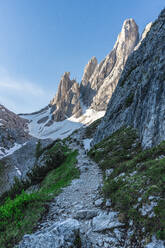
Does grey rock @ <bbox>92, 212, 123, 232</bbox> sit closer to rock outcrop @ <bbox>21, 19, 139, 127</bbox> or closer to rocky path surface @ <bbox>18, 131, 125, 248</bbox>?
rocky path surface @ <bbox>18, 131, 125, 248</bbox>

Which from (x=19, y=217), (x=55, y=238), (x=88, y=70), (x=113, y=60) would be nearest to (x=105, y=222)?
(x=55, y=238)

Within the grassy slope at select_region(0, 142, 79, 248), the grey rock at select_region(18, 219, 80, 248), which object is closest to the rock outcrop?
the grassy slope at select_region(0, 142, 79, 248)

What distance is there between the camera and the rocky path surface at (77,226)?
367 cm

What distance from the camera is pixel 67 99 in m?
163

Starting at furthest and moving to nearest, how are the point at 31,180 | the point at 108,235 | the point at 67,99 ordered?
the point at 67,99, the point at 31,180, the point at 108,235

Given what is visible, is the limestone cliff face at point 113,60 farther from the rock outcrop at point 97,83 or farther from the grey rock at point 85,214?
the grey rock at point 85,214

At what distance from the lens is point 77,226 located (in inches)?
162

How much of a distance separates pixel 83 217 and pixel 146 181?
11.1 ft

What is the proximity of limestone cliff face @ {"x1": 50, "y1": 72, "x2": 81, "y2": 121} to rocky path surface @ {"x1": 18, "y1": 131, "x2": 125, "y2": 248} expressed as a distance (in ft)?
429

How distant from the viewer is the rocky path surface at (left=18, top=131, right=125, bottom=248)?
144 inches

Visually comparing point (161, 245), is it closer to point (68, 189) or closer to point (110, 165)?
point (68, 189)

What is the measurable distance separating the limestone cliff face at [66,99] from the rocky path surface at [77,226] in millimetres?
130690

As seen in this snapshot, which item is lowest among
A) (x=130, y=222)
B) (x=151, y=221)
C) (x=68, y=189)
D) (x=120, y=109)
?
(x=68, y=189)

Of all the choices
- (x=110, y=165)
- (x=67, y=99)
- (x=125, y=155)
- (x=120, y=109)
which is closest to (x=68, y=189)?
(x=110, y=165)
